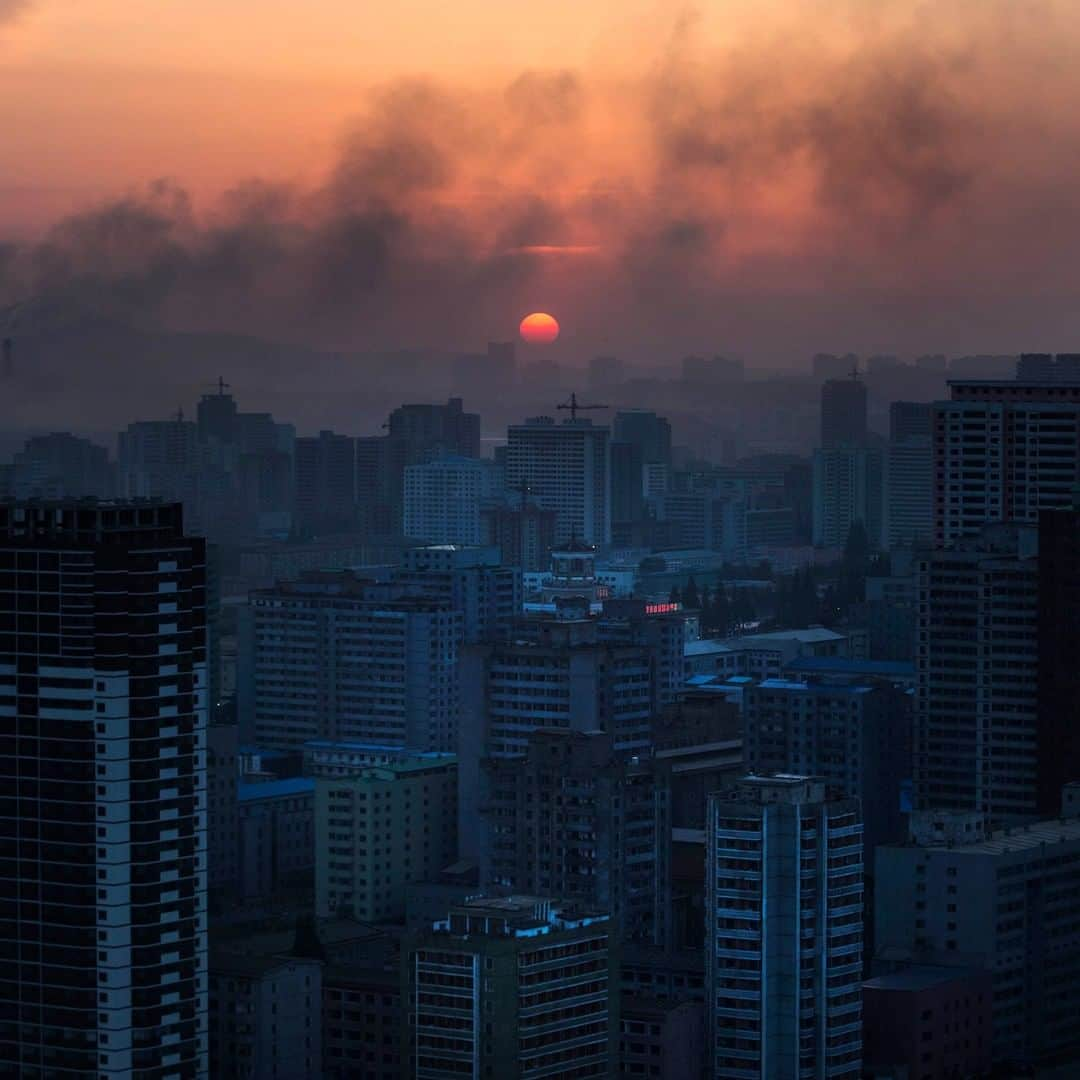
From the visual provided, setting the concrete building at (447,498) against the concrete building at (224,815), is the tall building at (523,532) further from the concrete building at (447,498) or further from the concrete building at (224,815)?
the concrete building at (224,815)

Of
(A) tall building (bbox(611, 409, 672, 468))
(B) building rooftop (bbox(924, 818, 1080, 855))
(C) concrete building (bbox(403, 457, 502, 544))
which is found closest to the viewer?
(B) building rooftop (bbox(924, 818, 1080, 855))

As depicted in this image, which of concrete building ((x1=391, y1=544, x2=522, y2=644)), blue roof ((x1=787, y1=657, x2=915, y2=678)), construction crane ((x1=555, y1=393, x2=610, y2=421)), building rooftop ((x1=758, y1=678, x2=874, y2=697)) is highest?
construction crane ((x1=555, y1=393, x2=610, y2=421))

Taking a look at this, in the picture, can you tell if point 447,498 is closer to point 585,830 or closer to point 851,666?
point 851,666

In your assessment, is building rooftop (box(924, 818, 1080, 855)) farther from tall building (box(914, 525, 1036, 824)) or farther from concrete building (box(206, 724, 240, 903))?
concrete building (box(206, 724, 240, 903))

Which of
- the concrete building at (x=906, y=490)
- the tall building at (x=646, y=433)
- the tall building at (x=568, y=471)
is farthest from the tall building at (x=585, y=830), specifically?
the tall building at (x=568, y=471)

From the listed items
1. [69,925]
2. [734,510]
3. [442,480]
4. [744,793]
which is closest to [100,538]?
[69,925]

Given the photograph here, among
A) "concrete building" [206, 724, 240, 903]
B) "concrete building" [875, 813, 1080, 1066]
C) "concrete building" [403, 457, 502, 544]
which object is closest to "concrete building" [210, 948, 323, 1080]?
"concrete building" [875, 813, 1080, 1066]

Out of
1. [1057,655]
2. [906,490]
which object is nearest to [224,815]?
[1057,655]

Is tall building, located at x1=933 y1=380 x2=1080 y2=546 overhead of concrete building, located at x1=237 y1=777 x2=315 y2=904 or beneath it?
overhead
